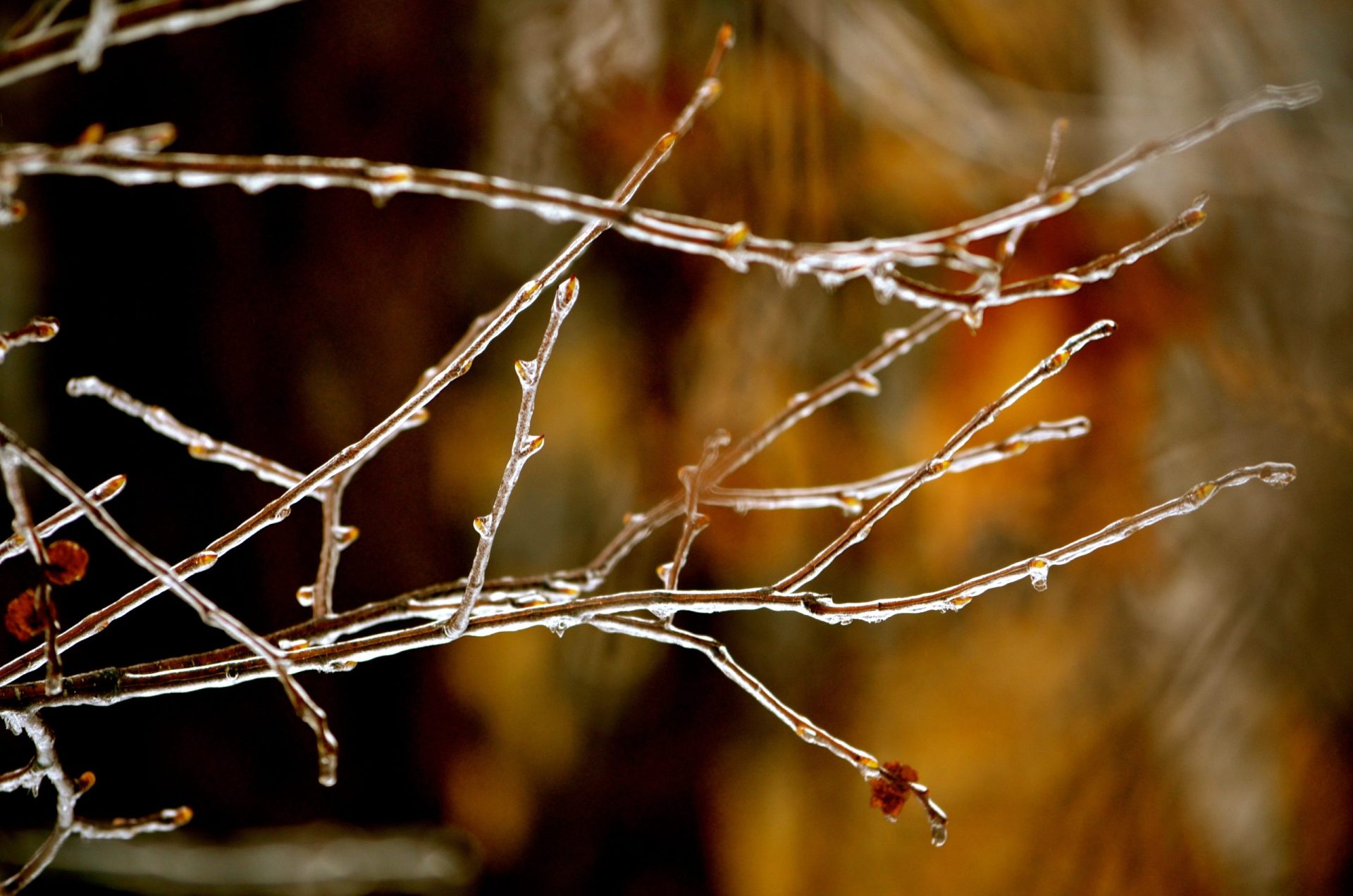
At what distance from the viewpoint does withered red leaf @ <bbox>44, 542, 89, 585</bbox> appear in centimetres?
44

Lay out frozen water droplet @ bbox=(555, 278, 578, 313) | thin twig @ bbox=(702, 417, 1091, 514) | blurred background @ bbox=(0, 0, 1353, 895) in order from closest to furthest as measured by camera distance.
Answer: frozen water droplet @ bbox=(555, 278, 578, 313)
thin twig @ bbox=(702, 417, 1091, 514)
blurred background @ bbox=(0, 0, 1353, 895)

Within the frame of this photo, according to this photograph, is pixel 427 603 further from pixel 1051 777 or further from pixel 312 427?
pixel 1051 777

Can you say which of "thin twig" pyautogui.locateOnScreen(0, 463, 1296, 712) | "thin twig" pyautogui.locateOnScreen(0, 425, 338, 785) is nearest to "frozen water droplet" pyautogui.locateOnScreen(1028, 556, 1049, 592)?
"thin twig" pyautogui.locateOnScreen(0, 463, 1296, 712)

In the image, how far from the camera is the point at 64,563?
1.46 feet

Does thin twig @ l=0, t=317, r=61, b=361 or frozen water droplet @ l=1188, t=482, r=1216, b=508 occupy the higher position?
thin twig @ l=0, t=317, r=61, b=361

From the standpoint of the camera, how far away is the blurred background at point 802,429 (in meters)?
1.59

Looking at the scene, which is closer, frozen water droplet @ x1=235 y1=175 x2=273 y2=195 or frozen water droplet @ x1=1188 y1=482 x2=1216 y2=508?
frozen water droplet @ x1=235 y1=175 x2=273 y2=195

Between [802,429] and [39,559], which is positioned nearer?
[39,559]

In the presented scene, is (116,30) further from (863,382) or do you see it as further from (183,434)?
(863,382)

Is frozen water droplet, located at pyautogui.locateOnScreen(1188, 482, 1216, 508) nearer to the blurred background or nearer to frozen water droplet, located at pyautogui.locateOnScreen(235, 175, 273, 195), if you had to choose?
frozen water droplet, located at pyautogui.locateOnScreen(235, 175, 273, 195)

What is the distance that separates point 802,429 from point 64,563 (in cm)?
142

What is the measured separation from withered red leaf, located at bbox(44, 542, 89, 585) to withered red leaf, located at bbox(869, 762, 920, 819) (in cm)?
46

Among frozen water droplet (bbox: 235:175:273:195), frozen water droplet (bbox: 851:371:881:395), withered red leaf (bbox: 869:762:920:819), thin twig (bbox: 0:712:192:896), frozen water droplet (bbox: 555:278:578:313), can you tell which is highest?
frozen water droplet (bbox: 235:175:273:195)

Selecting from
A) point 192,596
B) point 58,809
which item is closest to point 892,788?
point 192,596
